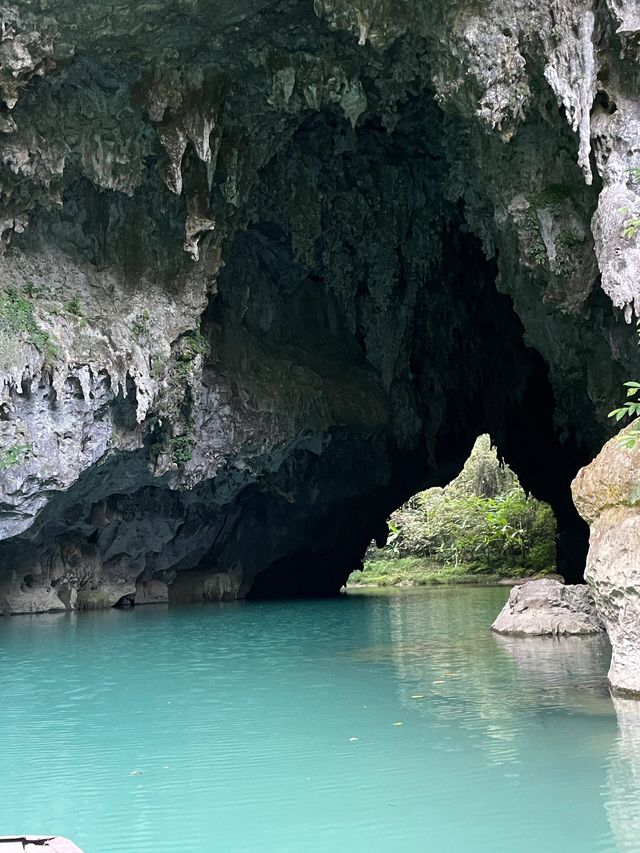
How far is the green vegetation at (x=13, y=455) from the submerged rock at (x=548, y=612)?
7.44m

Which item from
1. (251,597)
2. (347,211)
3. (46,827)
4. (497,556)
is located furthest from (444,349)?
(46,827)

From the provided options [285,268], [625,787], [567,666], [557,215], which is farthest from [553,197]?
[285,268]

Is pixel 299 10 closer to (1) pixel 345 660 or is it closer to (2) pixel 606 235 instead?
(2) pixel 606 235

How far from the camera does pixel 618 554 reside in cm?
723

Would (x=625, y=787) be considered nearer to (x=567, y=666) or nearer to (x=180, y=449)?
(x=567, y=666)

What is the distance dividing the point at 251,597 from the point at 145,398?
12026 millimetres

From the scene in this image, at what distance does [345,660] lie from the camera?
10391mm

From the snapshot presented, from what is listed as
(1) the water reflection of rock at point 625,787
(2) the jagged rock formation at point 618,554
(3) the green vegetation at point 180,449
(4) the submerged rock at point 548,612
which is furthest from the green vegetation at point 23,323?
(1) the water reflection of rock at point 625,787

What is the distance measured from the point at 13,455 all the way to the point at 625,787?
1100 cm

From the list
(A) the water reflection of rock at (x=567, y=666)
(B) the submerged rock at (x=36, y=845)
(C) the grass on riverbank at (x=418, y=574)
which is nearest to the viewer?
(B) the submerged rock at (x=36, y=845)

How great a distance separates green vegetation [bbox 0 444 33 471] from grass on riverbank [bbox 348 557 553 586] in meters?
20.2

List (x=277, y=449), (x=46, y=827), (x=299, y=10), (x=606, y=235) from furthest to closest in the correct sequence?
(x=277, y=449) → (x=299, y=10) → (x=606, y=235) → (x=46, y=827)

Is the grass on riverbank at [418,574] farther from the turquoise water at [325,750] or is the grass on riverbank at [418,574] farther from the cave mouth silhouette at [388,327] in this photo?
the turquoise water at [325,750]

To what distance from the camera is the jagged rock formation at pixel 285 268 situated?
10773 millimetres
